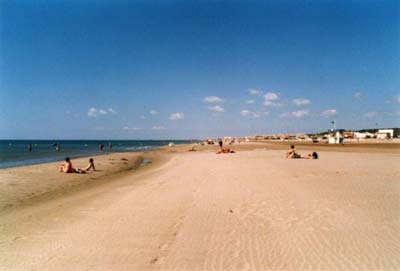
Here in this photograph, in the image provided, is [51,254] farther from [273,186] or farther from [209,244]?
[273,186]

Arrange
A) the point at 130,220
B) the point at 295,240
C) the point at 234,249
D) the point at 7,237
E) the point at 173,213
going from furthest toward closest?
the point at 173,213
the point at 130,220
the point at 7,237
the point at 295,240
the point at 234,249

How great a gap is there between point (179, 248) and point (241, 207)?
3559mm

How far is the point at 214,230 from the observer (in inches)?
296

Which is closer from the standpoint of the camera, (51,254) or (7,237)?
(51,254)

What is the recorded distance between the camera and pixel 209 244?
21.7ft

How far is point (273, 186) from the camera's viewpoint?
12836 millimetres

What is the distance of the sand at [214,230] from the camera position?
5.83 m

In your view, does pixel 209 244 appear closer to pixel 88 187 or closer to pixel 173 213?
pixel 173 213

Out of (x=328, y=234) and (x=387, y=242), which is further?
(x=328, y=234)

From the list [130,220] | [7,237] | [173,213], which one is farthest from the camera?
[173,213]

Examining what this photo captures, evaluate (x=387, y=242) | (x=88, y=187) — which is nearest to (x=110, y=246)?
(x=387, y=242)

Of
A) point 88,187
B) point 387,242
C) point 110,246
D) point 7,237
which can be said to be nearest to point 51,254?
point 110,246

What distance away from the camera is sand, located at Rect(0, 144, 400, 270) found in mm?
5828

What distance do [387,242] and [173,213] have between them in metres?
5.04
